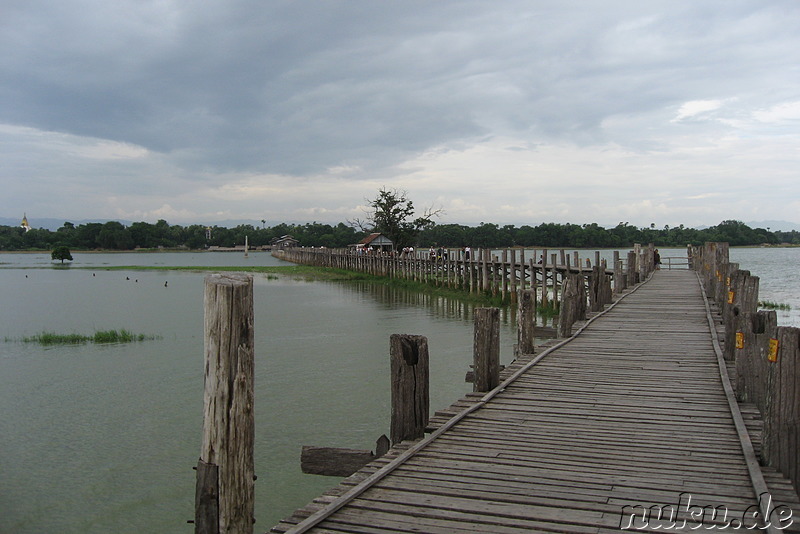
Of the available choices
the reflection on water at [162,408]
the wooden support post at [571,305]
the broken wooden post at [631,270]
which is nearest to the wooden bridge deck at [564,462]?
the wooden support post at [571,305]

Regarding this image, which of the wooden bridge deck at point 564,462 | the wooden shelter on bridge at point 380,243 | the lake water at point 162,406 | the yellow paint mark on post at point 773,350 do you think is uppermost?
the wooden shelter on bridge at point 380,243

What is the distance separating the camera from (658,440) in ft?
18.9

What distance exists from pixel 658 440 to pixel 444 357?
1125 cm

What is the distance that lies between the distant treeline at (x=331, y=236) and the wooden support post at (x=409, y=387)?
78959 mm

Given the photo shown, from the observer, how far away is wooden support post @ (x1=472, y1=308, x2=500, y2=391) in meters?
7.51

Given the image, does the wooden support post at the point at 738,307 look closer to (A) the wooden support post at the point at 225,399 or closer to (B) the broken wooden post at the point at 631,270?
(A) the wooden support post at the point at 225,399

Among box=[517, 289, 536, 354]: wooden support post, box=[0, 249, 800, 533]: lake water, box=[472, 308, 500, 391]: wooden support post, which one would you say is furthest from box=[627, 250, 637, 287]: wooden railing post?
box=[472, 308, 500, 391]: wooden support post

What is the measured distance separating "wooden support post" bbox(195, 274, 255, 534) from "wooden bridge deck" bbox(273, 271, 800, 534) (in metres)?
0.53

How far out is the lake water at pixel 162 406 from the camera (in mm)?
8352

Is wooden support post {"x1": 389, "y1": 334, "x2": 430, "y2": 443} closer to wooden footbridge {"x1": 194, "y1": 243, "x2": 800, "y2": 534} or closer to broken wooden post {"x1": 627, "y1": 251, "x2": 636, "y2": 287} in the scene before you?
wooden footbridge {"x1": 194, "y1": 243, "x2": 800, "y2": 534}

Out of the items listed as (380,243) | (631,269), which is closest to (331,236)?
(380,243)

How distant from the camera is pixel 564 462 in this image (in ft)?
16.9

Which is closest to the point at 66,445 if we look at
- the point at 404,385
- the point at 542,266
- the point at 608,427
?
the point at 404,385

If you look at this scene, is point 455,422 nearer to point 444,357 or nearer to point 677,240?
point 444,357
